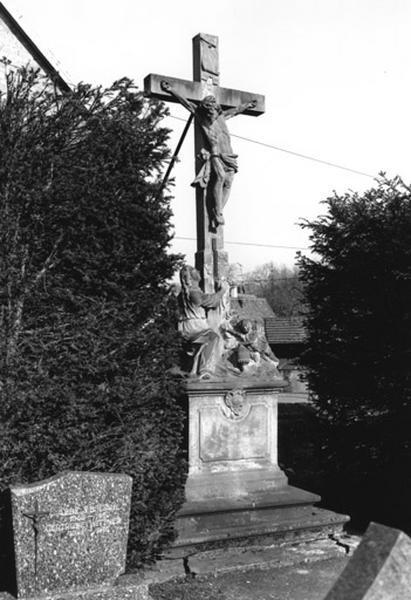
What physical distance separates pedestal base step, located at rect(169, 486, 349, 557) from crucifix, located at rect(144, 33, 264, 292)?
92.5 inches

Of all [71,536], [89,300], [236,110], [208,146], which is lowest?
[71,536]

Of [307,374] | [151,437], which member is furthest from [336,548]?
[307,374]

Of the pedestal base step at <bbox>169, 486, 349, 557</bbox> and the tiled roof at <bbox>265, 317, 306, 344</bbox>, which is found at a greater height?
the tiled roof at <bbox>265, 317, 306, 344</bbox>

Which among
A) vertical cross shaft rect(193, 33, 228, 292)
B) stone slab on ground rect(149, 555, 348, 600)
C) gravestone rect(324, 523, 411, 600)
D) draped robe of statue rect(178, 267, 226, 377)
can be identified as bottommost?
stone slab on ground rect(149, 555, 348, 600)

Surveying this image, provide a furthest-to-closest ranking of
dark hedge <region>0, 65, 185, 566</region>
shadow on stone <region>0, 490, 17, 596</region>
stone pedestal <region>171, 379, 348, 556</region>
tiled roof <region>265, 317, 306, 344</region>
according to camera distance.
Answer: tiled roof <region>265, 317, 306, 344</region>
stone pedestal <region>171, 379, 348, 556</region>
dark hedge <region>0, 65, 185, 566</region>
shadow on stone <region>0, 490, 17, 596</region>

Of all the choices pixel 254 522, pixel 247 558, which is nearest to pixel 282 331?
pixel 254 522

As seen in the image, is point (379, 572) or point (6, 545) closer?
point (379, 572)

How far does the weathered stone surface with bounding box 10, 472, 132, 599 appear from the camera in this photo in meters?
5.04

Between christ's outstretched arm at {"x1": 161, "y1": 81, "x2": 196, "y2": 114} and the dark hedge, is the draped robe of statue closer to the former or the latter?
the dark hedge

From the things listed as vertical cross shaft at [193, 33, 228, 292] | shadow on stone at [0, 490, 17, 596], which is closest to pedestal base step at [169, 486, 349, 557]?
shadow on stone at [0, 490, 17, 596]

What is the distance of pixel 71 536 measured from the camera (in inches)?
204

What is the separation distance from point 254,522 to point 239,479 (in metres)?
0.52

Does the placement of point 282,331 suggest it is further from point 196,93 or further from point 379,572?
point 379,572

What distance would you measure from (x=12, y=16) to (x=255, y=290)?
173 ft
